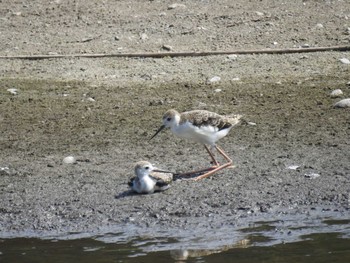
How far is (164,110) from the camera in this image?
1212cm

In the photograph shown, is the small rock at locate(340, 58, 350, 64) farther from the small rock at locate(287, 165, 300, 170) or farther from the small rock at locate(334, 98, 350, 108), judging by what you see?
the small rock at locate(287, 165, 300, 170)

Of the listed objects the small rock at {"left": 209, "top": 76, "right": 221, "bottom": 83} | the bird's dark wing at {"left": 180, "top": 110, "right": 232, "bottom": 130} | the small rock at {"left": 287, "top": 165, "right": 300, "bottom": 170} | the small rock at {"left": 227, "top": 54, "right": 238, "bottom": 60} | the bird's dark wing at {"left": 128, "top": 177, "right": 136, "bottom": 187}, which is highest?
the small rock at {"left": 227, "top": 54, "right": 238, "bottom": 60}

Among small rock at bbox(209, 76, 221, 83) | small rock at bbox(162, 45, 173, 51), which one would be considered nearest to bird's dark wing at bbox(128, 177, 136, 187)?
small rock at bbox(209, 76, 221, 83)

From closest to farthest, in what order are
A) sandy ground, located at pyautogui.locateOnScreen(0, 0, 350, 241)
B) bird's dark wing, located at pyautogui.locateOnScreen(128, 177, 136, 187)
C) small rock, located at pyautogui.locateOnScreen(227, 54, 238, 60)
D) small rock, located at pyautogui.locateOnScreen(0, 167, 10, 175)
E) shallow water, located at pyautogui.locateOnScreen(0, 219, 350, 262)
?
1. shallow water, located at pyautogui.locateOnScreen(0, 219, 350, 262)
2. sandy ground, located at pyautogui.locateOnScreen(0, 0, 350, 241)
3. bird's dark wing, located at pyautogui.locateOnScreen(128, 177, 136, 187)
4. small rock, located at pyautogui.locateOnScreen(0, 167, 10, 175)
5. small rock, located at pyautogui.locateOnScreen(227, 54, 238, 60)

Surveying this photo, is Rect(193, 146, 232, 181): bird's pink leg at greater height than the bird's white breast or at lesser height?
lesser

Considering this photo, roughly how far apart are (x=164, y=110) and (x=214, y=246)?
4.16 meters

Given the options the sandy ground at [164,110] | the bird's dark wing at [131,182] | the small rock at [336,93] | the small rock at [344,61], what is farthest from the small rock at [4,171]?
the small rock at [344,61]

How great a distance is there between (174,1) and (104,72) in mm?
3583

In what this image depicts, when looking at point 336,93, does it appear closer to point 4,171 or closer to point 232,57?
point 232,57

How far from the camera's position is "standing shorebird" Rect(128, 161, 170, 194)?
934cm

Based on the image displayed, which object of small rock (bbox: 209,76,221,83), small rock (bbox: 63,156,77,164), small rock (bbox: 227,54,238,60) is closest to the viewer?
small rock (bbox: 63,156,77,164)

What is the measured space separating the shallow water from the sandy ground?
0.29 metres

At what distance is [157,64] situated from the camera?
13977mm

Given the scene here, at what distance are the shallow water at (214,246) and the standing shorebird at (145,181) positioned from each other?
88cm
